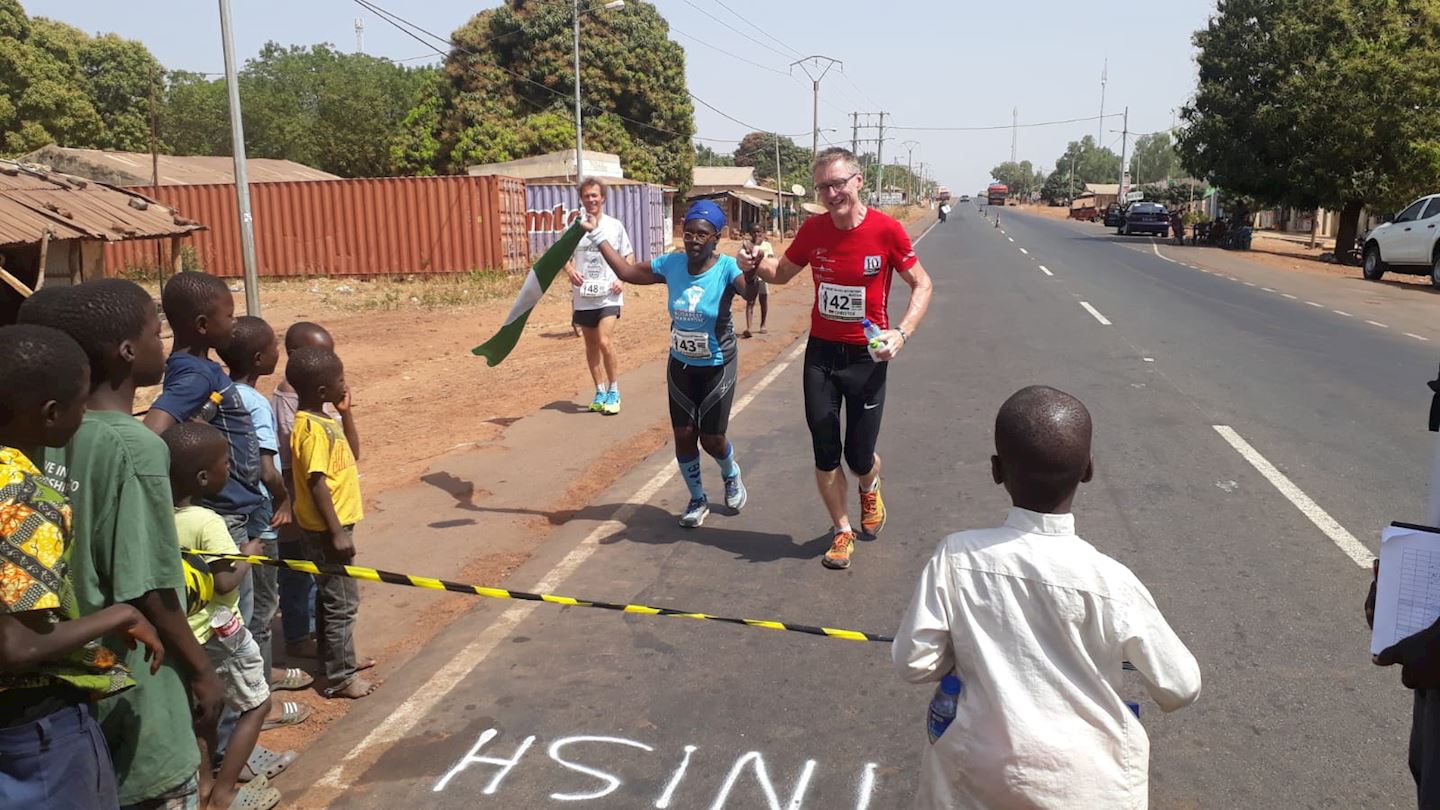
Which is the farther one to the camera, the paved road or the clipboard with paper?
the paved road

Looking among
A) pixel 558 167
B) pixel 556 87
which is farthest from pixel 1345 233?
pixel 556 87

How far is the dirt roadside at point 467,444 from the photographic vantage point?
5.25 meters

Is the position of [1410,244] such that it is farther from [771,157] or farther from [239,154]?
[771,157]

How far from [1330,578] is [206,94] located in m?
69.5

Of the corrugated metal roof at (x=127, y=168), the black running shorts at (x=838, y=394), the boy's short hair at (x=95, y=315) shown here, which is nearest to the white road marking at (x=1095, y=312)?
the black running shorts at (x=838, y=394)

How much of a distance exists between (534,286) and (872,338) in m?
2.57

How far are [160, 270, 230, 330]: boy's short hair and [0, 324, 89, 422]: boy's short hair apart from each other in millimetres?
1222

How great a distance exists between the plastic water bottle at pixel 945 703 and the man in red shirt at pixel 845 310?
3.03 m

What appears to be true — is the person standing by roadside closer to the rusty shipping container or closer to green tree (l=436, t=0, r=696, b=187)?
the rusty shipping container

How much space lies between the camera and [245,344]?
380cm

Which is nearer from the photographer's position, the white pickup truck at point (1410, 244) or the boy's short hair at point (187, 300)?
the boy's short hair at point (187, 300)

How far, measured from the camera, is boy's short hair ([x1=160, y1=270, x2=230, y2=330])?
3.38m

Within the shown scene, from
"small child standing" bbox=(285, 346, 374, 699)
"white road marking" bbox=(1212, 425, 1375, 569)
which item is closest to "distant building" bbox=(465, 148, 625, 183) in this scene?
"white road marking" bbox=(1212, 425, 1375, 569)

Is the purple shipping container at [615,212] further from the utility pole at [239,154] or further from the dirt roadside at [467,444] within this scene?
the utility pole at [239,154]
